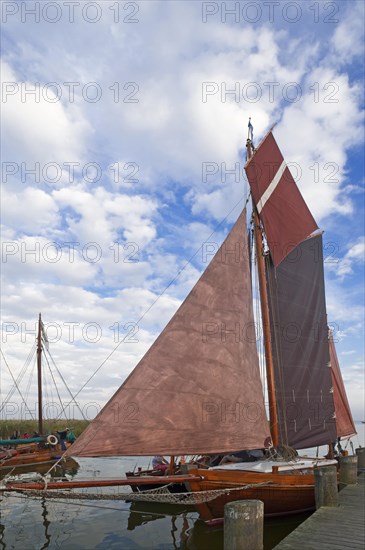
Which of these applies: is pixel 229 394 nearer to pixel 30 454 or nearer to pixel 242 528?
pixel 242 528

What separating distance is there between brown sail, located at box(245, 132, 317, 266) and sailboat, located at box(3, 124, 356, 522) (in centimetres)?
9

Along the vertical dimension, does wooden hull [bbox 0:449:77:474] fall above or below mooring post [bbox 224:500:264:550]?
below

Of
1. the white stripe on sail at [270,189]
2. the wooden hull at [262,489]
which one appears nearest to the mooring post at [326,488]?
the wooden hull at [262,489]

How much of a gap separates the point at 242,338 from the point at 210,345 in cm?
144

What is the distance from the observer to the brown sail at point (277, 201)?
754 inches

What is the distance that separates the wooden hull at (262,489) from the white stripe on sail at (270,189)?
35.0 feet

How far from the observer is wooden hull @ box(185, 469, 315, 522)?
12109mm

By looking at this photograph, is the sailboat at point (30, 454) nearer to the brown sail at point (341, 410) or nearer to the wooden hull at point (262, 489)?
the brown sail at point (341, 410)

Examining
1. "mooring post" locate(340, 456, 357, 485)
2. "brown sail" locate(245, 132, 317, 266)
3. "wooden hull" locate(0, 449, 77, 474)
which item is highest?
"brown sail" locate(245, 132, 317, 266)

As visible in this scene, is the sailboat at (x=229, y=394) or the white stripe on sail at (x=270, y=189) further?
the white stripe on sail at (x=270, y=189)

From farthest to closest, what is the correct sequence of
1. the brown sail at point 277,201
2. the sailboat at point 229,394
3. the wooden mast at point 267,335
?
1. the brown sail at point 277,201
2. the wooden mast at point 267,335
3. the sailboat at point 229,394

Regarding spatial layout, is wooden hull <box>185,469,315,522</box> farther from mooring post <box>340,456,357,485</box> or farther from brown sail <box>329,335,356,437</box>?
brown sail <box>329,335,356,437</box>

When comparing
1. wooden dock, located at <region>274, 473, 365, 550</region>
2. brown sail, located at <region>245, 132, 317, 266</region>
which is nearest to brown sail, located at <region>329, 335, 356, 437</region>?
brown sail, located at <region>245, 132, 317, 266</region>

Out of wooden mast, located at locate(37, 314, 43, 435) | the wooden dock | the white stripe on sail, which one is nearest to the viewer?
the wooden dock
